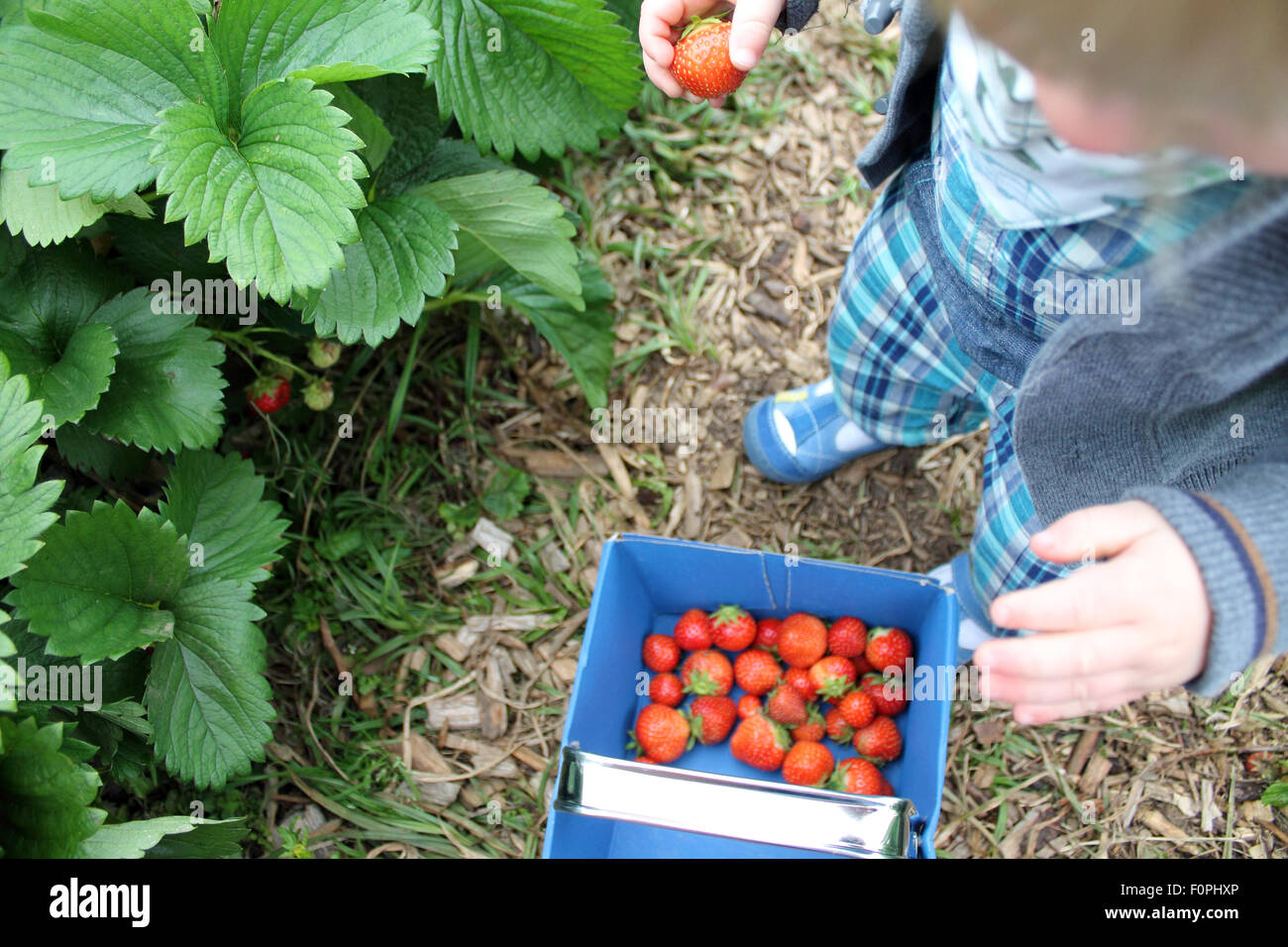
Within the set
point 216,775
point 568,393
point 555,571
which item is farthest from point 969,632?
point 216,775

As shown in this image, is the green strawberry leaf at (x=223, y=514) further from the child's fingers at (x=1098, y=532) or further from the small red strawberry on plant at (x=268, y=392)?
the child's fingers at (x=1098, y=532)

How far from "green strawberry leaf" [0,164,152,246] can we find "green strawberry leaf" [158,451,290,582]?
320mm

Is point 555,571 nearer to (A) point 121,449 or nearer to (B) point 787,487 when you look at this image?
(B) point 787,487

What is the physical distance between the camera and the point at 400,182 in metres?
1.32

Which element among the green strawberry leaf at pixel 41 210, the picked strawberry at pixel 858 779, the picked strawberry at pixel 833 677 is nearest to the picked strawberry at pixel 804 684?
the picked strawberry at pixel 833 677

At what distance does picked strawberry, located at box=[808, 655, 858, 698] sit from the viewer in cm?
132

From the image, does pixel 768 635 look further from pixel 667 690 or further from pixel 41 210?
pixel 41 210

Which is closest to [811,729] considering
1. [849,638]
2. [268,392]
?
[849,638]

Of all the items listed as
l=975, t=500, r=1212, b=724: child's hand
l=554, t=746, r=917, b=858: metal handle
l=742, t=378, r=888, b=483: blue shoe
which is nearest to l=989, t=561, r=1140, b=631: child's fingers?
l=975, t=500, r=1212, b=724: child's hand

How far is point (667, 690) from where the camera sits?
4.49ft

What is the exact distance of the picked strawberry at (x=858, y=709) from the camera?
130 centimetres

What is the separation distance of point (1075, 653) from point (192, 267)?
1.21 meters

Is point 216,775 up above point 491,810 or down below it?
above

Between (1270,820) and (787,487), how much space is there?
0.89m
